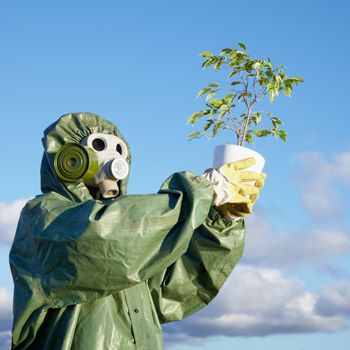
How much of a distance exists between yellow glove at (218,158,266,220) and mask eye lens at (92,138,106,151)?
29.8 inches

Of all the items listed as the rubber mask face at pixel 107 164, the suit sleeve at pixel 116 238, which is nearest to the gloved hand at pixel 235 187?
the suit sleeve at pixel 116 238

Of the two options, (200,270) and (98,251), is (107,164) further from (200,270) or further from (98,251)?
(200,270)

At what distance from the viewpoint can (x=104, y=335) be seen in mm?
4234

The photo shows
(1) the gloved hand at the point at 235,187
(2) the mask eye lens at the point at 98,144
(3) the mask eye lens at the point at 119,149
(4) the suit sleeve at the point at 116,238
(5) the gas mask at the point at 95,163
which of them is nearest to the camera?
(4) the suit sleeve at the point at 116,238

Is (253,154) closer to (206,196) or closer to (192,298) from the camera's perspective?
(206,196)

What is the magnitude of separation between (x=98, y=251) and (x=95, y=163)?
65cm

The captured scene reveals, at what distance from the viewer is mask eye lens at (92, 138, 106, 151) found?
4.62 metres

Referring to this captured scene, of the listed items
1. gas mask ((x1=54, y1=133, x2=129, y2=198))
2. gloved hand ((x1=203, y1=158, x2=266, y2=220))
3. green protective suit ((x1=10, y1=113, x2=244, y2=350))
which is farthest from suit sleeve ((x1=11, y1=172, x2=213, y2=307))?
gas mask ((x1=54, y1=133, x2=129, y2=198))

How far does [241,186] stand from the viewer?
433cm

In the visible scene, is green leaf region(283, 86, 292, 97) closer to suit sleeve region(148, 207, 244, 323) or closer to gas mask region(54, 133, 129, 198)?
suit sleeve region(148, 207, 244, 323)

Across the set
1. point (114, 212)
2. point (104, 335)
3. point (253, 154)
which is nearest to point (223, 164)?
point (253, 154)

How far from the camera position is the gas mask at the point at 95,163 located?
440 centimetres

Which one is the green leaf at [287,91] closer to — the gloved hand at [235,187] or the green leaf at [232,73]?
the green leaf at [232,73]

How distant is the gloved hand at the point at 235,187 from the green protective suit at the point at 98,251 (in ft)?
0.33
